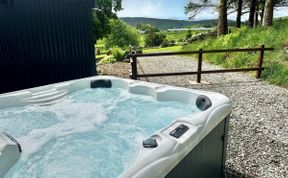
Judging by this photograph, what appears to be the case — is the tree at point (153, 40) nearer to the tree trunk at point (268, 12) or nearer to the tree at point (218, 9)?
the tree at point (218, 9)

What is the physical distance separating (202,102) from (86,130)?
1.28 meters

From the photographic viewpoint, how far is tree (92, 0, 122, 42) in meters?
9.45

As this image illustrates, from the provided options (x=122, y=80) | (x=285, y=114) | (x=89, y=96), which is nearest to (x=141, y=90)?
(x=122, y=80)

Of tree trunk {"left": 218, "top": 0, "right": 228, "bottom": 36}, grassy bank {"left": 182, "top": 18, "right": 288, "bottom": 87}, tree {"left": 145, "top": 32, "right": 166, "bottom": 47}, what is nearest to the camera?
grassy bank {"left": 182, "top": 18, "right": 288, "bottom": 87}

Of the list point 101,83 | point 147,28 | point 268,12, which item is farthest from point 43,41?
point 147,28

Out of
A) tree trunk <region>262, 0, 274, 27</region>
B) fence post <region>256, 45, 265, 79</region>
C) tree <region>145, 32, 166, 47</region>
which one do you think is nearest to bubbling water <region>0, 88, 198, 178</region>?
fence post <region>256, 45, 265, 79</region>

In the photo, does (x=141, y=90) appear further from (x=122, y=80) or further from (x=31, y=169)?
(x=31, y=169)

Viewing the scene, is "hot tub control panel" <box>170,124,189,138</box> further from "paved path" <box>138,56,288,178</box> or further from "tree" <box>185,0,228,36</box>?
"tree" <box>185,0,228,36</box>

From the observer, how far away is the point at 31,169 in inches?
61.9

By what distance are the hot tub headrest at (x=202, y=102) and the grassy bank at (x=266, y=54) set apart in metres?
3.38

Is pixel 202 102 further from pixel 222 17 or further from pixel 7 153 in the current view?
pixel 222 17

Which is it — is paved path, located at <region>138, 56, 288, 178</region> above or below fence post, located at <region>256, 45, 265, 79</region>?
below

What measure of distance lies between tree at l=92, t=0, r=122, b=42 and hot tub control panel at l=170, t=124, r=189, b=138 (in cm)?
848

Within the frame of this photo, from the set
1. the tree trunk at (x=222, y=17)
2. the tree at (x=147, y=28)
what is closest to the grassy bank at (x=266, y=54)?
the tree trunk at (x=222, y=17)
